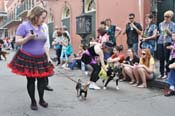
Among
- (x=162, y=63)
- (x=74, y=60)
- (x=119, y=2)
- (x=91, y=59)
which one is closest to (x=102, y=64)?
(x=91, y=59)

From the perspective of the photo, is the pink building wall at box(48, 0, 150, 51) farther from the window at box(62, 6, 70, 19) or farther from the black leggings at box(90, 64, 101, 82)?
the black leggings at box(90, 64, 101, 82)

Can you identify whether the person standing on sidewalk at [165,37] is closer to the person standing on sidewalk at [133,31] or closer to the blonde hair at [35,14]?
the person standing on sidewalk at [133,31]

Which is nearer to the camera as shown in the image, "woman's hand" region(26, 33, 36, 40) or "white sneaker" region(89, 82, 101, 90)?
"woman's hand" region(26, 33, 36, 40)

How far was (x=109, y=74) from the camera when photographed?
9.02 m

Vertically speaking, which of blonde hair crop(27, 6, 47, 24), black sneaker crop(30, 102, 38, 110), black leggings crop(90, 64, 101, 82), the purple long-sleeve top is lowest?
black sneaker crop(30, 102, 38, 110)

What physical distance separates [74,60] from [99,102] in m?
6.30

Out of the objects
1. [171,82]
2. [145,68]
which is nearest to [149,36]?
[145,68]

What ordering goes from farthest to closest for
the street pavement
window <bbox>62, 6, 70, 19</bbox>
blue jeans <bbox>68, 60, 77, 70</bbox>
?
window <bbox>62, 6, 70, 19</bbox>, blue jeans <bbox>68, 60, 77, 70</bbox>, the street pavement

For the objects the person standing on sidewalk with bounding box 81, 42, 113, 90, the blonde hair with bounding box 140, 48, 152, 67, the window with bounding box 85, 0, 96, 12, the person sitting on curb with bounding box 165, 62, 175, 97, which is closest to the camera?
the person sitting on curb with bounding box 165, 62, 175, 97

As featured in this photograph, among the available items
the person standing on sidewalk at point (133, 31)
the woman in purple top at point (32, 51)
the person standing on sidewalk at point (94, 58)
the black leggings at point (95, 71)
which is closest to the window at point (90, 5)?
the person standing on sidewalk at point (133, 31)

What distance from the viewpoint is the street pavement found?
21.4ft

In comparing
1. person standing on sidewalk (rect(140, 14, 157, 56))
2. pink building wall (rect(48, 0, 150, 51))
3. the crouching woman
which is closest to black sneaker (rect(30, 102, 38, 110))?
the crouching woman

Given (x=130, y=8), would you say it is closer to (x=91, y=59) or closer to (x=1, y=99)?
(x=91, y=59)

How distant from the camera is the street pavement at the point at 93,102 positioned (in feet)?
21.4
